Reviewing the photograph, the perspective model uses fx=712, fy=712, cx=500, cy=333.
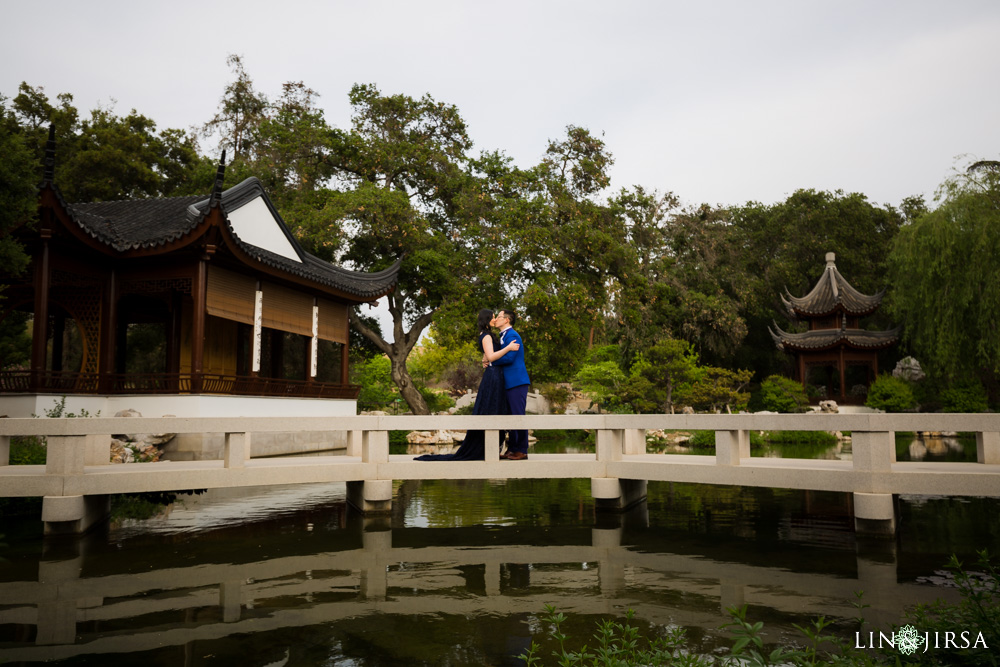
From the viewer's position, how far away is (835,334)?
108 feet

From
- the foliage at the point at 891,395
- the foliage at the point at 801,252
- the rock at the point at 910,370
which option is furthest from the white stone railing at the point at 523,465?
the foliage at the point at 801,252

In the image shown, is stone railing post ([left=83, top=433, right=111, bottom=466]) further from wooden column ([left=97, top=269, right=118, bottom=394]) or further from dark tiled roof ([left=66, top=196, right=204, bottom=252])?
wooden column ([left=97, top=269, right=118, bottom=394])

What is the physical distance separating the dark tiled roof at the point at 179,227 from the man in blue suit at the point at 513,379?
7278 millimetres

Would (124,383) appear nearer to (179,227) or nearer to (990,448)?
(179,227)

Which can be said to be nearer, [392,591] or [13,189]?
[392,591]

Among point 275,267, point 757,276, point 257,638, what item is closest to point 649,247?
point 757,276

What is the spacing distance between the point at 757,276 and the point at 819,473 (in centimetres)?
3415

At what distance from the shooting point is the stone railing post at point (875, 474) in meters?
7.66

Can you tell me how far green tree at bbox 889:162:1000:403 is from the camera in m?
23.9

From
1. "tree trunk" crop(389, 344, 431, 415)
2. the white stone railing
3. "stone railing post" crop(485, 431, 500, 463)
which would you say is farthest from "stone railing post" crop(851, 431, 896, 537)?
"tree trunk" crop(389, 344, 431, 415)

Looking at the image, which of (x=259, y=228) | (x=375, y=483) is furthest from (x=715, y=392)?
(x=375, y=483)

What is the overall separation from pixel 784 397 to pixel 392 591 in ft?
87.5

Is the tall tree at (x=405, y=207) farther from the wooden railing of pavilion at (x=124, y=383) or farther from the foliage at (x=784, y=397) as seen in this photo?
the foliage at (x=784, y=397)

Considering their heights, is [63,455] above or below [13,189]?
below
